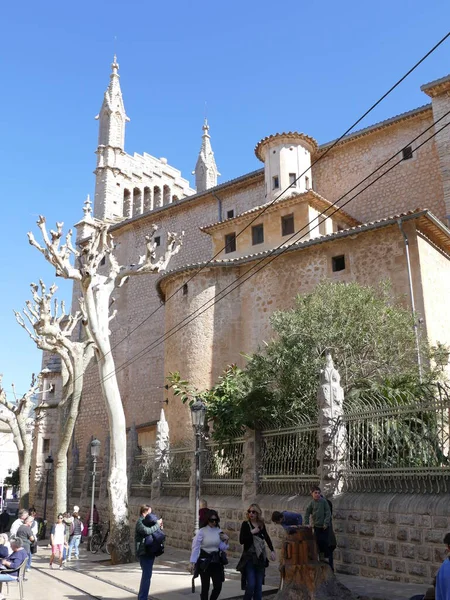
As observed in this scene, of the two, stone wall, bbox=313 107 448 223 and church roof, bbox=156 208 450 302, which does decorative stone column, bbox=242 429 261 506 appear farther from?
stone wall, bbox=313 107 448 223

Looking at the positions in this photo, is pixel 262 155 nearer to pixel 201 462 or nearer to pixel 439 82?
pixel 439 82

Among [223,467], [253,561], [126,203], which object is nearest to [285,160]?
[223,467]

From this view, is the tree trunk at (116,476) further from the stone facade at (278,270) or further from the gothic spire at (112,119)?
the gothic spire at (112,119)

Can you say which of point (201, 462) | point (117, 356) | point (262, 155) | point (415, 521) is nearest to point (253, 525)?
point (415, 521)

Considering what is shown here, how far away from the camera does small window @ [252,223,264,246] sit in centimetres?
2367

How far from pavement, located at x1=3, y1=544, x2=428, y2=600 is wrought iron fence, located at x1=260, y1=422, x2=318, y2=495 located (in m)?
1.45

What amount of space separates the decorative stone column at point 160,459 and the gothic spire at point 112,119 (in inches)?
1272

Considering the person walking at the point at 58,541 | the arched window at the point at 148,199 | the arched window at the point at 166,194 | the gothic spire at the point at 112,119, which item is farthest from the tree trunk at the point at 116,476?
the arched window at the point at 166,194

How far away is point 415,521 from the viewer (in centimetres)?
766

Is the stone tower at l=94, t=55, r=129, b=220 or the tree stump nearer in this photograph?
the tree stump

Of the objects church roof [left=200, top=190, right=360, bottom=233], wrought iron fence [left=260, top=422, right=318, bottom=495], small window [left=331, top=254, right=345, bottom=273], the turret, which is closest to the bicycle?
wrought iron fence [left=260, top=422, right=318, bottom=495]

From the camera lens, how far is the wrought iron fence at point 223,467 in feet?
39.2

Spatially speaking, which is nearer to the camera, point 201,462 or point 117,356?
point 201,462

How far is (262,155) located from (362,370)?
17.0 m
